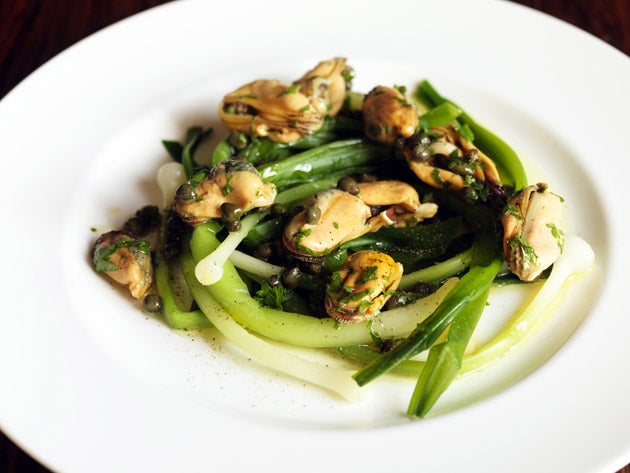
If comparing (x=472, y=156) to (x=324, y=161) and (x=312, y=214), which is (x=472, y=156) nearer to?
(x=324, y=161)

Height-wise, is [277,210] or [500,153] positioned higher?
[500,153]

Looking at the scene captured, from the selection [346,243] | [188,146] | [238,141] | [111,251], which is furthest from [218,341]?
[188,146]

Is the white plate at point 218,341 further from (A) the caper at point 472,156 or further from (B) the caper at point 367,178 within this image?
(B) the caper at point 367,178

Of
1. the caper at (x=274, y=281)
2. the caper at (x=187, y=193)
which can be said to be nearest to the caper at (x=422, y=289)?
the caper at (x=274, y=281)

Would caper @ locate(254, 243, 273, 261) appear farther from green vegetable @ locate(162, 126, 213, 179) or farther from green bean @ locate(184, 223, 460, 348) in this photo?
green vegetable @ locate(162, 126, 213, 179)

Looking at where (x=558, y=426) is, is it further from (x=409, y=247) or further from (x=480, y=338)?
(x=409, y=247)

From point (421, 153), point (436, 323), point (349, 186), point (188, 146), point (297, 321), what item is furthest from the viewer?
point (188, 146)

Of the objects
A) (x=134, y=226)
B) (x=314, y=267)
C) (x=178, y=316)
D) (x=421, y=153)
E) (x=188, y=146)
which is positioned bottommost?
(x=178, y=316)

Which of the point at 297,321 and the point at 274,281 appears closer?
the point at 297,321
